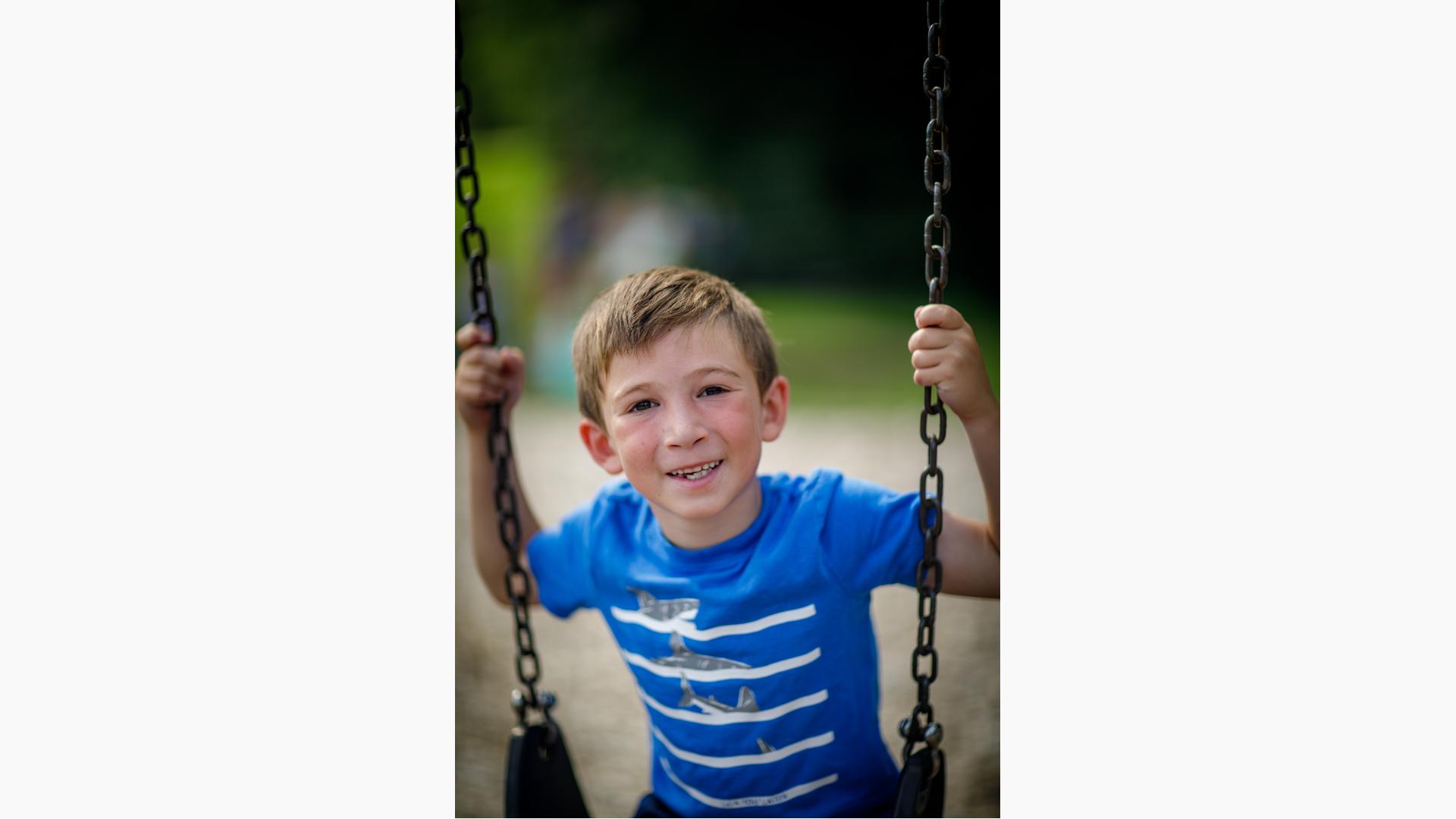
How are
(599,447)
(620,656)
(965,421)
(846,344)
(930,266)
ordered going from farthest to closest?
(846,344) → (620,656) → (599,447) → (965,421) → (930,266)

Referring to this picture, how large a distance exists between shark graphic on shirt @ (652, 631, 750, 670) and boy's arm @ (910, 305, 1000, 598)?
1.23 feet

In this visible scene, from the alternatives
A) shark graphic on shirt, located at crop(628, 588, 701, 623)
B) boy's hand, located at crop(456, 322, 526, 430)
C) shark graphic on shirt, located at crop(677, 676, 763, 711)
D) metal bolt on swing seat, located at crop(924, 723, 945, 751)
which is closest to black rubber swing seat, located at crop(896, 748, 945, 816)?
metal bolt on swing seat, located at crop(924, 723, 945, 751)

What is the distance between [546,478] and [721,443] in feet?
2.02

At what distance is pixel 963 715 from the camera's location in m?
1.92

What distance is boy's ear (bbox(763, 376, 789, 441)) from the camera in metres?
1.84

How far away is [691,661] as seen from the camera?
6.08 feet

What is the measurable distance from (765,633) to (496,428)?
0.59m

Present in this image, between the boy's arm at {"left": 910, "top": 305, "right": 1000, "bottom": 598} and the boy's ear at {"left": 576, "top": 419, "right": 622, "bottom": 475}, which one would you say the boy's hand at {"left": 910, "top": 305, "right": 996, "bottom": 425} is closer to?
the boy's arm at {"left": 910, "top": 305, "right": 1000, "bottom": 598}

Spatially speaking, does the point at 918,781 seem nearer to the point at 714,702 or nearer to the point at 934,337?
the point at 714,702

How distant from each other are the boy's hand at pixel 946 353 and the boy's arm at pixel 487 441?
74cm

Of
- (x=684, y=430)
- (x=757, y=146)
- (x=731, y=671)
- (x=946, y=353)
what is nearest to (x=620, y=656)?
(x=731, y=671)

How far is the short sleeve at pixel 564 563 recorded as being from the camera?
1.96 meters

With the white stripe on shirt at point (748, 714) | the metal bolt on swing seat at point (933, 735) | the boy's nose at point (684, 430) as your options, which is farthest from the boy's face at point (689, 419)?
the metal bolt on swing seat at point (933, 735)

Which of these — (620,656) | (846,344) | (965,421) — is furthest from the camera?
(846,344)
